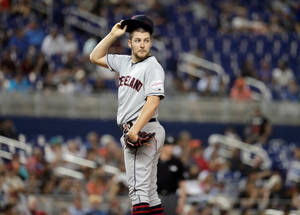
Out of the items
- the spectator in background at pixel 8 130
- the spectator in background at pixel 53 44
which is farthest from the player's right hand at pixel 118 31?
the spectator in background at pixel 53 44

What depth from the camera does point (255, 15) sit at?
20281 mm

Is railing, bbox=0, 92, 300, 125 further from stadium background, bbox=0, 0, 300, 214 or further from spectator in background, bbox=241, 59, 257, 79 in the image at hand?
spectator in background, bbox=241, 59, 257, 79

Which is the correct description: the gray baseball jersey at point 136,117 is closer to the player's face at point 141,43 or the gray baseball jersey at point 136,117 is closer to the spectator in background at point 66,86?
the player's face at point 141,43

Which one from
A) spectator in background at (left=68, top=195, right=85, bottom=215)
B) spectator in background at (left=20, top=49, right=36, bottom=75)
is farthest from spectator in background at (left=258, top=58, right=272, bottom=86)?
spectator in background at (left=68, top=195, right=85, bottom=215)

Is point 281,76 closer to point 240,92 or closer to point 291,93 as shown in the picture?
point 291,93

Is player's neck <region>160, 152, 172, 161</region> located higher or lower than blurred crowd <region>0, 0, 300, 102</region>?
lower

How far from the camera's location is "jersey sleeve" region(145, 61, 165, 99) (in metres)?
5.61

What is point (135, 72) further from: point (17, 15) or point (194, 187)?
point (17, 15)

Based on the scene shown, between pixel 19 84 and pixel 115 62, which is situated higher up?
pixel 115 62

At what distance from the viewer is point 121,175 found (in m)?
12.6

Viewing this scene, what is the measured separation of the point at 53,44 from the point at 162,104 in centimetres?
302

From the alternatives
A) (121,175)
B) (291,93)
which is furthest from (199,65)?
(121,175)

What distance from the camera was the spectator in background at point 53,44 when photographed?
16078 millimetres

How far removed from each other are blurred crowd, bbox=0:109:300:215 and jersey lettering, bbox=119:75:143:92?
4.75 metres
